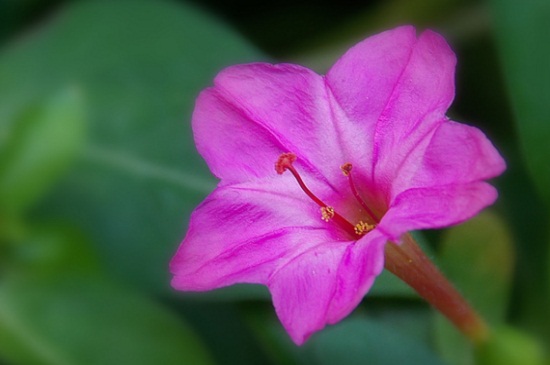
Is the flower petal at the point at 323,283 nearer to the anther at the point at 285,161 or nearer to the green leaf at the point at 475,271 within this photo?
the anther at the point at 285,161

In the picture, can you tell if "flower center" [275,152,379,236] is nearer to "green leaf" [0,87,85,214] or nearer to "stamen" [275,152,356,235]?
"stamen" [275,152,356,235]

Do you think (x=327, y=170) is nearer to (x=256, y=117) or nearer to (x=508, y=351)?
(x=256, y=117)

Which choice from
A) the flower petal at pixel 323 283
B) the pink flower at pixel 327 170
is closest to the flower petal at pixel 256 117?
the pink flower at pixel 327 170

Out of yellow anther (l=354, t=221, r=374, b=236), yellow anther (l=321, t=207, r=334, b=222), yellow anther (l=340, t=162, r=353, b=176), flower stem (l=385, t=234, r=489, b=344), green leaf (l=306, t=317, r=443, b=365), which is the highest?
yellow anther (l=340, t=162, r=353, b=176)

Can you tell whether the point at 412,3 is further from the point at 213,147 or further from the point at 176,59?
the point at 213,147

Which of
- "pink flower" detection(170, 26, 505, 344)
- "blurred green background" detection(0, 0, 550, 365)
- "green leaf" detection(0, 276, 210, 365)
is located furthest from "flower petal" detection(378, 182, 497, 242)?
"green leaf" detection(0, 276, 210, 365)

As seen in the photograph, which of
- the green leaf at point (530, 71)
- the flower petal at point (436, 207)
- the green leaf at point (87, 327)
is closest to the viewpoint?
the flower petal at point (436, 207)
